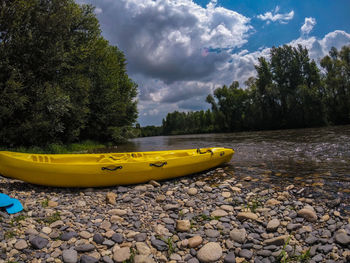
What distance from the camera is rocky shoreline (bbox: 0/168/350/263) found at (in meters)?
2.66

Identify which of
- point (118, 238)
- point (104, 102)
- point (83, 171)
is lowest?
point (118, 238)

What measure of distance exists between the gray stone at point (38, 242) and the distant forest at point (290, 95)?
43857mm

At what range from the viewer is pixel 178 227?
3.31m

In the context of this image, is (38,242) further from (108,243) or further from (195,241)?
(195,241)

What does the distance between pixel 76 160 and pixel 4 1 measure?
11266 millimetres

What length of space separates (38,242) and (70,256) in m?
0.59

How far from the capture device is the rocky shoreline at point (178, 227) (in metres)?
2.66

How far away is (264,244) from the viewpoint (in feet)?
9.37

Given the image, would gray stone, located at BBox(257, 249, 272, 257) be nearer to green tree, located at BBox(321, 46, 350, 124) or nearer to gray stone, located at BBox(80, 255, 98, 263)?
gray stone, located at BBox(80, 255, 98, 263)

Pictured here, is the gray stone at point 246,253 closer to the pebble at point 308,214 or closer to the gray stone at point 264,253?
the gray stone at point 264,253

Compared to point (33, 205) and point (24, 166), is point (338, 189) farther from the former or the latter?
point (24, 166)

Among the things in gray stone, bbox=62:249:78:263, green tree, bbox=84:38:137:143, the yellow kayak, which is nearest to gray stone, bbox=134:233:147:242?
gray stone, bbox=62:249:78:263

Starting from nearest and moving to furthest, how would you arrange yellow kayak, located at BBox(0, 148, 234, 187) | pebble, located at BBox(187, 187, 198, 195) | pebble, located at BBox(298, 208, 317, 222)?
pebble, located at BBox(298, 208, 317, 222) → pebble, located at BBox(187, 187, 198, 195) → yellow kayak, located at BBox(0, 148, 234, 187)

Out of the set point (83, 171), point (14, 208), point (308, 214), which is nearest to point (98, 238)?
point (14, 208)
